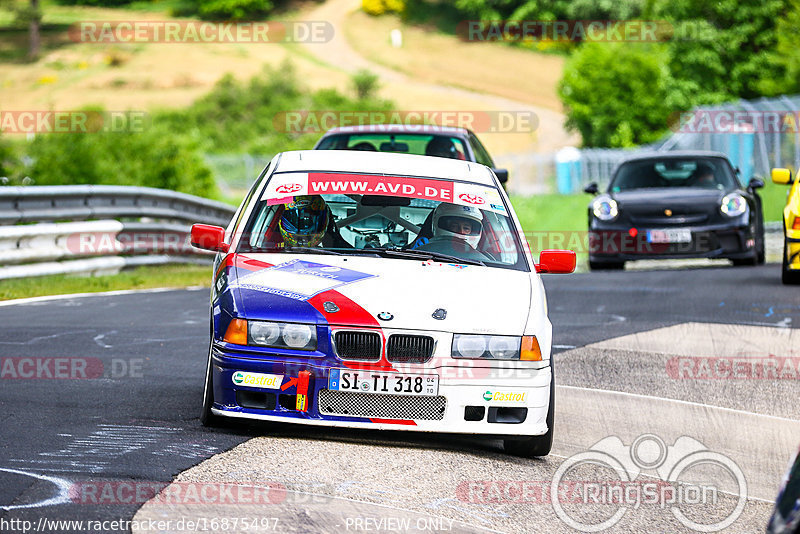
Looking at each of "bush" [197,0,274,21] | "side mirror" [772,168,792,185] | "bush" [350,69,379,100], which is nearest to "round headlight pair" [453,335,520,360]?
"side mirror" [772,168,792,185]

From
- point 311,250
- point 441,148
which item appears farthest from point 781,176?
point 311,250

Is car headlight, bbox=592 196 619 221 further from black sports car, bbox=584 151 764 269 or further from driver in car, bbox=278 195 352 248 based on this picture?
driver in car, bbox=278 195 352 248

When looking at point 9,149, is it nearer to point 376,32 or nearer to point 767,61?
point 767,61

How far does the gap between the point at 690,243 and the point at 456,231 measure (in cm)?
978

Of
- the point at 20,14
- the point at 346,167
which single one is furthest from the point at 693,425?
the point at 20,14

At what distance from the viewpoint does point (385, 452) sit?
6.12m

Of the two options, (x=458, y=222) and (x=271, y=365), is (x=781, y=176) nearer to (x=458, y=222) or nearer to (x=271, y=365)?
(x=458, y=222)

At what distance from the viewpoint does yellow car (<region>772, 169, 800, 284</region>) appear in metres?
13.4

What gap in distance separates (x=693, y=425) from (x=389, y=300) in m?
2.22

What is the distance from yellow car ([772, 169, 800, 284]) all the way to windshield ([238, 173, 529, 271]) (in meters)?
6.76

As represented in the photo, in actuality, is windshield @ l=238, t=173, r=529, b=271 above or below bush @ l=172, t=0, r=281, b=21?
below

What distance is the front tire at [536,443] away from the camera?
20.7ft

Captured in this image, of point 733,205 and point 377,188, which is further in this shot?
point 733,205

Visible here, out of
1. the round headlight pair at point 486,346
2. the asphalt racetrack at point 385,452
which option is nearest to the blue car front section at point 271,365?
the asphalt racetrack at point 385,452
